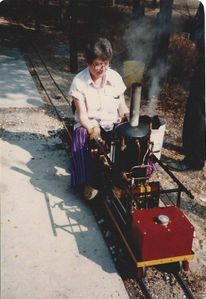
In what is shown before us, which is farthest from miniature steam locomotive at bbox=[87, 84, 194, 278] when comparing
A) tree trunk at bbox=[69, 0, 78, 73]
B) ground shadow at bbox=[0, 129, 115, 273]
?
tree trunk at bbox=[69, 0, 78, 73]

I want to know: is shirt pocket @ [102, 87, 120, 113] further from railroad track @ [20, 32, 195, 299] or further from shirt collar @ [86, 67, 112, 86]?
railroad track @ [20, 32, 195, 299]

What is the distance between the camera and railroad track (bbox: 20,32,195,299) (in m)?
6.34

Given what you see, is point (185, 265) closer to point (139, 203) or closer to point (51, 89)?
point (139, 203)

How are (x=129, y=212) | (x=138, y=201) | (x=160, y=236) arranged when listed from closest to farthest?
1. (x=160, y=236)
2. (x=129, y=212)
3. (x=138, y=201)

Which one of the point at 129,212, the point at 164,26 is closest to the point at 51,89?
the point at 164,26

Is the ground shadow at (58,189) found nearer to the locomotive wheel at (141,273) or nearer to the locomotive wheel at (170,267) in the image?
the locomotive wheel at (141,273)

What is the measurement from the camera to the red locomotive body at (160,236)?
360 centimetres

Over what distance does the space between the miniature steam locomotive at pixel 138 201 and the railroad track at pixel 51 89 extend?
16.0 inches

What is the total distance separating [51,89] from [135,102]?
228 inches

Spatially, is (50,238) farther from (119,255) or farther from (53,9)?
(53,9)

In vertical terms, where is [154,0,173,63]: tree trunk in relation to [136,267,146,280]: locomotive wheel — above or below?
above

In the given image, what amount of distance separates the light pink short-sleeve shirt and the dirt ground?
134 cm

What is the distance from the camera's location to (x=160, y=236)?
3.61 m

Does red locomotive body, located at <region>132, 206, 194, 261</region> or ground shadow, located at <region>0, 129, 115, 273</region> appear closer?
red locomotive body, located at <region>132, 206, 194, 261</region>
